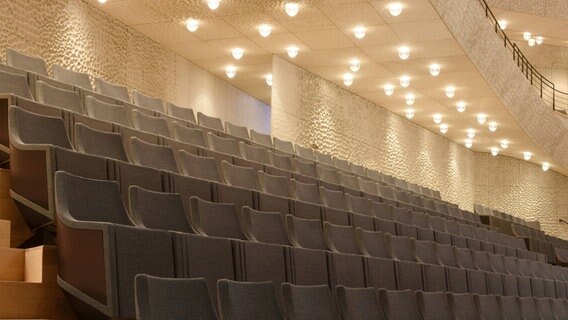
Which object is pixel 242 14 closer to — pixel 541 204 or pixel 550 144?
pixel 550 144

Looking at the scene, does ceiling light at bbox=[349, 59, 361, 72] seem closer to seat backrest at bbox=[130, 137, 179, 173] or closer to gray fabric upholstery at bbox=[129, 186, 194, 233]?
seat backrest at bbox=[130, 137, 179, 173]

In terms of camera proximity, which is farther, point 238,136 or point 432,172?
point 432,172

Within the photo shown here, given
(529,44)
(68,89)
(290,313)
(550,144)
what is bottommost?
(290,313)

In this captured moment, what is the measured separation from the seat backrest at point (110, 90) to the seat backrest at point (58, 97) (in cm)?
43

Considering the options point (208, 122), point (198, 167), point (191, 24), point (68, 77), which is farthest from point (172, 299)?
point (191, 24)

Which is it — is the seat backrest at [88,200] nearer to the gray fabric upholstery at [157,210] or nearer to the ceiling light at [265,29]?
the gray fabric upholstery at [157,210]

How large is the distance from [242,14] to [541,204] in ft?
11.0

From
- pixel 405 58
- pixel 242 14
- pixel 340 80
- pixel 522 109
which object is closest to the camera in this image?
pixel 242 14

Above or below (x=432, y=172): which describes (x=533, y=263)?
below

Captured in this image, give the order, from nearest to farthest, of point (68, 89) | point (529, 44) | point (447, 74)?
point (68, 89) < point (447, 74) < point (529, 44)

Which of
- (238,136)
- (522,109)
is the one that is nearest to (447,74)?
(522,109)

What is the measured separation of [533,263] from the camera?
265 centimetres

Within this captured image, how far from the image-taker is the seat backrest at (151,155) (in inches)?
57.2

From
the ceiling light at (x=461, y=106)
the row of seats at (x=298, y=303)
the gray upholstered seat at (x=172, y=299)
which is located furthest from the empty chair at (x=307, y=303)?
the ceiling light at (x=461, y=106)
